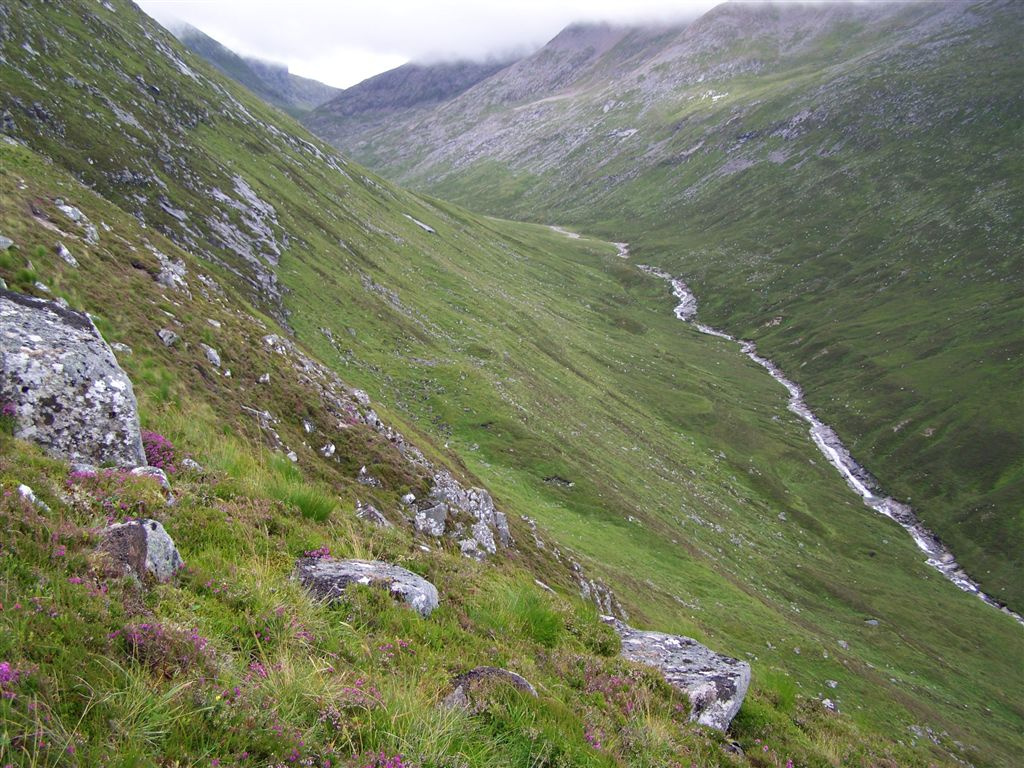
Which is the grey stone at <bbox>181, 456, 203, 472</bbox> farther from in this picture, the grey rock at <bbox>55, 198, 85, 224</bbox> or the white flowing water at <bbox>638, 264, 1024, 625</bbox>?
the white flowing water at <bbox>638, 264, 1024, 625</bbox>

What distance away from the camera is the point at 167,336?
2012 centimetres

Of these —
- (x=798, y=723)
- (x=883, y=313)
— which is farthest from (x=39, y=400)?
(x=883, y=313)

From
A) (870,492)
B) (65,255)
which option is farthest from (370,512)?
(870,492)

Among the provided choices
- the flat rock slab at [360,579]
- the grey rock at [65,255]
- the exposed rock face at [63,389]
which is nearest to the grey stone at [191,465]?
the exposed rock face at [63,389]

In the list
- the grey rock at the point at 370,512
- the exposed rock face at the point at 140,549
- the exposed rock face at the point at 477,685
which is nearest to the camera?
the exposed rock face at the point at 140,549

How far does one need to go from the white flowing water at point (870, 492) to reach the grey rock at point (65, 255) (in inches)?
3903

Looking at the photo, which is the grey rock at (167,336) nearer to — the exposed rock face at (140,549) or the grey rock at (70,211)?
the grey rock at (70,211)

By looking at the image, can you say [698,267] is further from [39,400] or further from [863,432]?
[39,400]

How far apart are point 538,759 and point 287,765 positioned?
2904mm

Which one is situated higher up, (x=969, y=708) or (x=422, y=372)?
(x=422, y=372)

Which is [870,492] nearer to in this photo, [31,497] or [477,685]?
[477,685]

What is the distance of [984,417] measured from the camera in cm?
11156

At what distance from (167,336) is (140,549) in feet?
51.5

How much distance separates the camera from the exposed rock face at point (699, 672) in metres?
11.2
